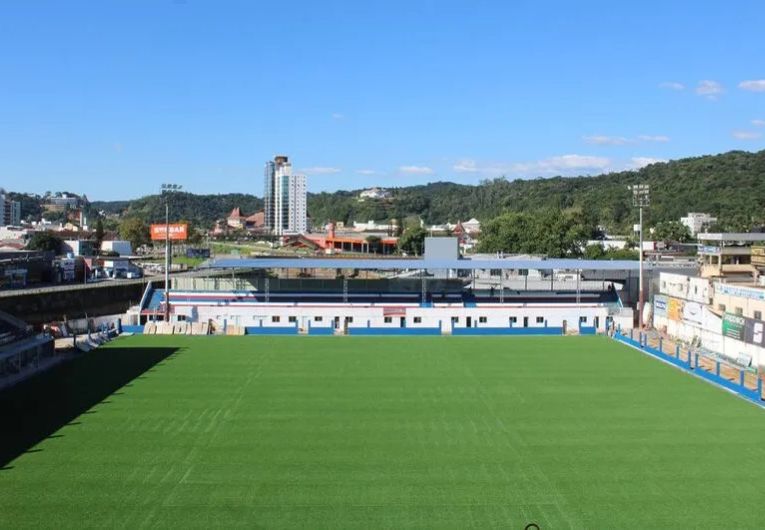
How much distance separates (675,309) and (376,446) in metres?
22.9

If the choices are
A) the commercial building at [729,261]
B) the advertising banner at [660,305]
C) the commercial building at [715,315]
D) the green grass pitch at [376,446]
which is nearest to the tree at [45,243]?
the green grass pitch at [376,446]

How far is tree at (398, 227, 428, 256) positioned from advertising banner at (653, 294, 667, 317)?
6530 centimetres

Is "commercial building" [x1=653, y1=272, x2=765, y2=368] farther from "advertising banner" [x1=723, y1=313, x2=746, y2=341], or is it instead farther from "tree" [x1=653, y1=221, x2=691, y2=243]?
"tree" [x1=653, y1=221, x2=691, y2=243]

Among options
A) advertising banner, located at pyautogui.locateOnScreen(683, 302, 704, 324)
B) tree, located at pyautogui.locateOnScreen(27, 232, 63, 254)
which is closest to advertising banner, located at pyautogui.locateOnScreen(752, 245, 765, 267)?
advertising banner, located at pyautogui.locateOnScreen(683, 302, 704, 324)

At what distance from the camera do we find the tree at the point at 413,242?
343ft

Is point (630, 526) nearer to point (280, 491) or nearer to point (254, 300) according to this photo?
point (280, 491)

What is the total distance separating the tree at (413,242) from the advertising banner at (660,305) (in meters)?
65.3

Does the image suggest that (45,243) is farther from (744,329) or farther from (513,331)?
(744,329)

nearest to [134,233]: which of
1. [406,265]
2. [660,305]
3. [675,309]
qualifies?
[406,265]

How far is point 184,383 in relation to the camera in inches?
1004

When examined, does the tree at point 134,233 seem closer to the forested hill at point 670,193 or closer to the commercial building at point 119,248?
the forested hill at point 670,193

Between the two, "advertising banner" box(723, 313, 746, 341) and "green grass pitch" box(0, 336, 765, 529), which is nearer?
"green grass pitch" box(0, 336, 765, 529)

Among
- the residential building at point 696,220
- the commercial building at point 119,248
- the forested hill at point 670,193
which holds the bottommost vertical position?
the commercial building at point 119,248

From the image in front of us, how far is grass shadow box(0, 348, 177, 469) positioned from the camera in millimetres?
19125
